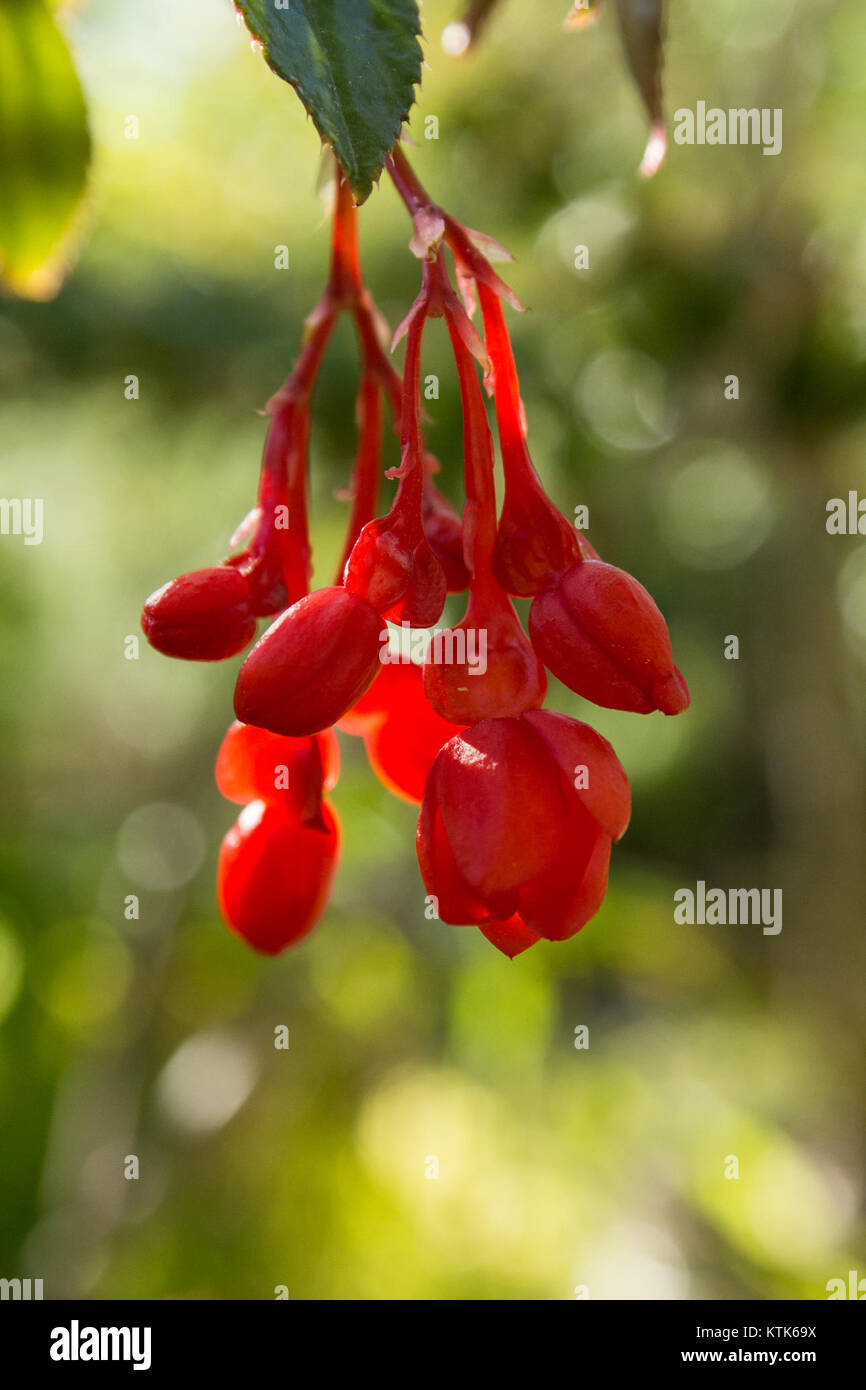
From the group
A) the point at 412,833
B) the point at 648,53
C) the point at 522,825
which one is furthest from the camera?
the point at 412,833

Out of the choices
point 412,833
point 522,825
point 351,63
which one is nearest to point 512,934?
point 522,825

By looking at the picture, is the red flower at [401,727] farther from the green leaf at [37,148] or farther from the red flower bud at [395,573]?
the green leaf at [37,148]

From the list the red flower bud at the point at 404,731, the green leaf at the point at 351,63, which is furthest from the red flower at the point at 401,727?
the green leaf at the point at 351,63

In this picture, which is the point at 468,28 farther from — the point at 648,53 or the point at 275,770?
the point at 275,770

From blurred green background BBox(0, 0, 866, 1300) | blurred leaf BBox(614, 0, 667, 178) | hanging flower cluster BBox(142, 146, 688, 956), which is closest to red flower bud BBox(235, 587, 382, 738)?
hanging flower cluster BBox(142, 146, 688, 956)

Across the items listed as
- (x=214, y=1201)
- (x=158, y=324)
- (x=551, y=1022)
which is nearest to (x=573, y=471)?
(x=158, y=324)

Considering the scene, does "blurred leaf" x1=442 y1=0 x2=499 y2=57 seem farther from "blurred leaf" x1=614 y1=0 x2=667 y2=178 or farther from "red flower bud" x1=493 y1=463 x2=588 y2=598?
"red flower bud" x1=493 y1=463 x2=588 y2=598
